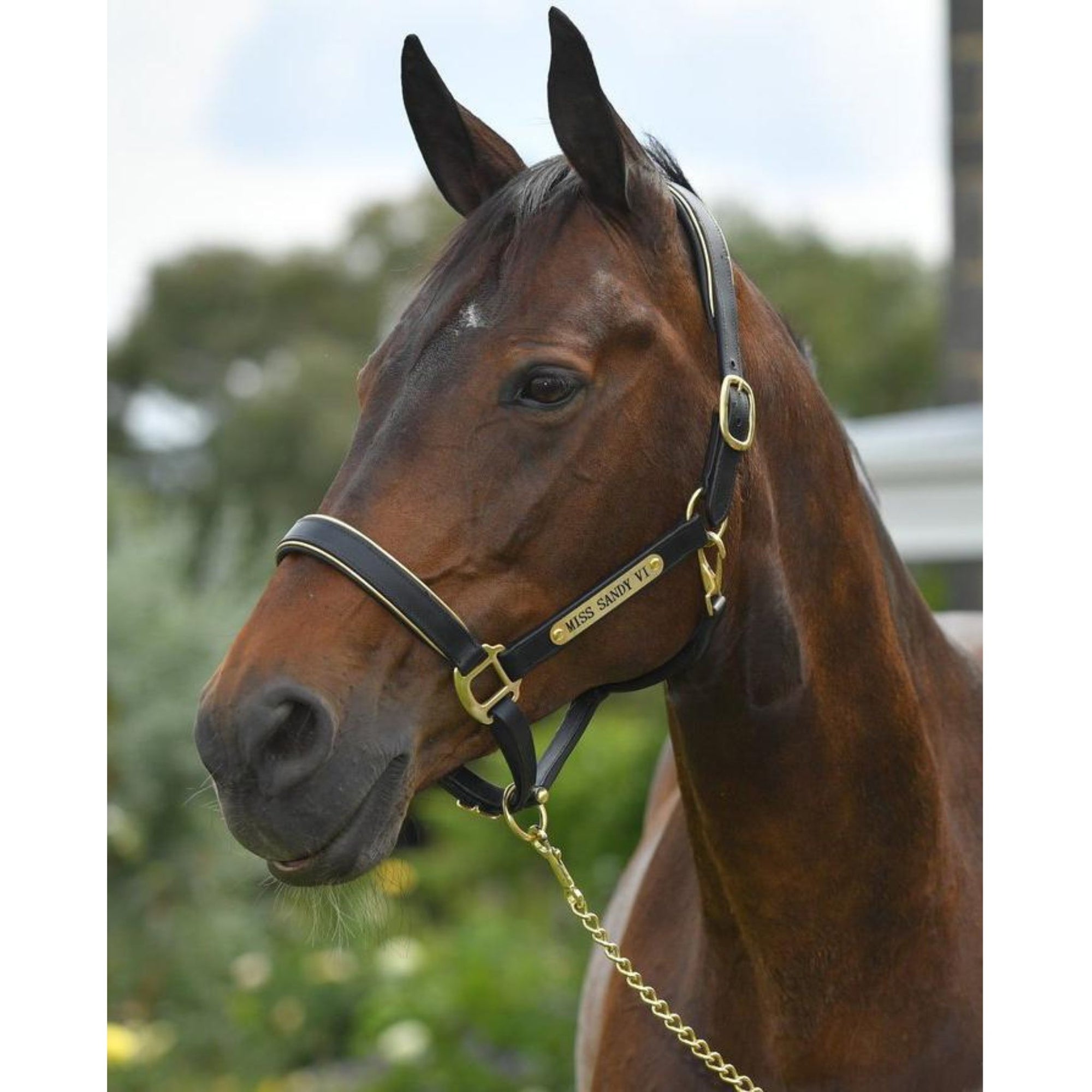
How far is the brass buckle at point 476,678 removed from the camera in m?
1.62

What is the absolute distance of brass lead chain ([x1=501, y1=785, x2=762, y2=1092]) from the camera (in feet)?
5.95

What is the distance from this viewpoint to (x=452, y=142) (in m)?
1.91

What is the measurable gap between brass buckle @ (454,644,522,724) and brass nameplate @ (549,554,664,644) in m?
0.08

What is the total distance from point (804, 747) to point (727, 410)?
492 millimetres

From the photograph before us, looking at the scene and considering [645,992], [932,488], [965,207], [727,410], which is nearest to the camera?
[727,410]

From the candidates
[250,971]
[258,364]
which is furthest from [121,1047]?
[258,364]

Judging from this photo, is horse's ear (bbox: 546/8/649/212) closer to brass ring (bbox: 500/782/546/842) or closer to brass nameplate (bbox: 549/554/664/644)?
brass nameplate (bbox: 549/554/664/644)

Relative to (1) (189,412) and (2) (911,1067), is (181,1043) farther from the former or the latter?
(1) (189,412)

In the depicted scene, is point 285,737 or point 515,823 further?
point 515,823

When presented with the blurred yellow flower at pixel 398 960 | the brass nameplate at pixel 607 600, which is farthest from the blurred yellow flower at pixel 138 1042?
the brass nameplate at pixel 607 600

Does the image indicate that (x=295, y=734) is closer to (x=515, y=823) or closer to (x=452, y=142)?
(x=515, y=823)

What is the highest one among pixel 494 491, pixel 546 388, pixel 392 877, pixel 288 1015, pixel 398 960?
pixel 546 388
